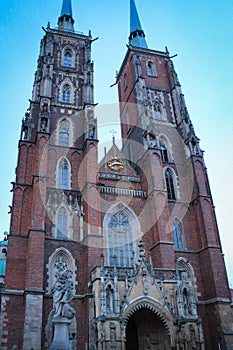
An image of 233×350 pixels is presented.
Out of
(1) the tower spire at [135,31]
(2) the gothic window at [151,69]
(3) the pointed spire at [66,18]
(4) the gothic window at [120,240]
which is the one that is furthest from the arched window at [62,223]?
(1) the tower spire at [135,31]

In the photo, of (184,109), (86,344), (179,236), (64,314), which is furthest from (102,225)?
(184,109)

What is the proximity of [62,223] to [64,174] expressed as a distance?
409cm

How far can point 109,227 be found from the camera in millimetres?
25688

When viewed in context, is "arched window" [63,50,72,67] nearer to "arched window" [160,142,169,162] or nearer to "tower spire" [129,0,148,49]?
"tower spire" [129,0,148,49]

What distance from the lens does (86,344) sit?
20.3 m

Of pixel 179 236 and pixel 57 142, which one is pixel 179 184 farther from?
pixel 57 142

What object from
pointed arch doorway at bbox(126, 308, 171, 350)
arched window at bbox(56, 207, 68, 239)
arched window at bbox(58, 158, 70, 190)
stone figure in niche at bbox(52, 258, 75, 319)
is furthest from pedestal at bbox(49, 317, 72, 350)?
arched window at bbox(58, 158, 70, 190)

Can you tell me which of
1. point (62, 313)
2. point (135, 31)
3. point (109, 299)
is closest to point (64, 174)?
point (109, 299)

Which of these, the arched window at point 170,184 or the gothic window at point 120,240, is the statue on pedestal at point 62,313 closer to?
the gothic window at point 120,240

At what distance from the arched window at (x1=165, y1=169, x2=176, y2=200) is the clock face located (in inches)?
151

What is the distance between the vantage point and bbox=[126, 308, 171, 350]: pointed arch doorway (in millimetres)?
21234

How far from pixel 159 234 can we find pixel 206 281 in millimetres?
4540

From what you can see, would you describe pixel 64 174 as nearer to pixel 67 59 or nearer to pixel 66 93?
pixel 66 93

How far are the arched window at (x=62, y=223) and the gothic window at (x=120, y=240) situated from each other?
320cm
